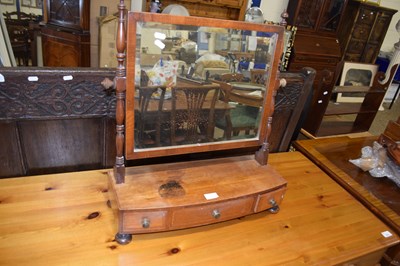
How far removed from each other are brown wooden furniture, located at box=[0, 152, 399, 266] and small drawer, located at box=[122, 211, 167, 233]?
0.16ft

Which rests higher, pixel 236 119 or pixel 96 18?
pixel 96 18

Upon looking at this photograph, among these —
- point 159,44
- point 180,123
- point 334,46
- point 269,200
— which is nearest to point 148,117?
point 180,123

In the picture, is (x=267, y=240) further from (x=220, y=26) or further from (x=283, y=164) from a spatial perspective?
(x=220, y=26)

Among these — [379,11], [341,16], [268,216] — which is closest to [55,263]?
[268,216]

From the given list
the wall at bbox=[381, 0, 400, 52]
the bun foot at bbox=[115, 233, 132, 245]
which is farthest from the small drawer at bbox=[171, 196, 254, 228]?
the wall at bbox=[381, 0, 400, 52]

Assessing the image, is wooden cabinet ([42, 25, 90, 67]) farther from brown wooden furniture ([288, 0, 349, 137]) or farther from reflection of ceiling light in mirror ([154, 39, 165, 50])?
reflection of ceiling light in mirror ([154, 39, 165, 50])

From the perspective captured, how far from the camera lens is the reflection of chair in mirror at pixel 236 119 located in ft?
3.19

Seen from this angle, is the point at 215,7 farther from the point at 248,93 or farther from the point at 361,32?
the point at 248,93

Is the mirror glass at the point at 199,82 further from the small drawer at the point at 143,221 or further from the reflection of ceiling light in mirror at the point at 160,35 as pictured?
the small drawer at the point at 143,221

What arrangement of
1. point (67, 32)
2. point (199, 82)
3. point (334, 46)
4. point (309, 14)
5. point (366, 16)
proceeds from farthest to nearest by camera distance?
1. point (366, 16)
2. point (334, 46)
3. point (309, 14)
4. point (67, 32)
5. point (199, 82)

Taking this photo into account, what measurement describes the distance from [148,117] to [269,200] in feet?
1.62

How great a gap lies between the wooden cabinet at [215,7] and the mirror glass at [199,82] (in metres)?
2.25

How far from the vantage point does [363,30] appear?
387cm

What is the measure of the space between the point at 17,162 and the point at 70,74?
0.37 meters
